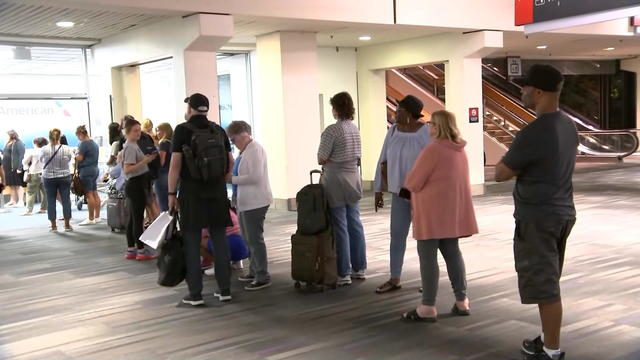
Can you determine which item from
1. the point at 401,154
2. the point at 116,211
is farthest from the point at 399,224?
the point at 116,211

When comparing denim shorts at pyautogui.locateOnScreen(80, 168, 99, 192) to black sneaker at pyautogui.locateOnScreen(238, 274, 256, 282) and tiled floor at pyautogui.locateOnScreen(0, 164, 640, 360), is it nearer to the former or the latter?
tiled floor at pyautogui.locateOnScreen(0, 164, 640, 360)

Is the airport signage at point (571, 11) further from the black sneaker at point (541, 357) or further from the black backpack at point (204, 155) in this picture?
the black sneaker at point (541, 357)

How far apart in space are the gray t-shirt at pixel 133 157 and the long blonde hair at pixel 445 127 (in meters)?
3.57

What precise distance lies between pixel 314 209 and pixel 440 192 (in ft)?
4.29

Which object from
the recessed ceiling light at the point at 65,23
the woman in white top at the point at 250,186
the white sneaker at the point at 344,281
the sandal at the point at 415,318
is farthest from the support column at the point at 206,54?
the sandal at the point at 415,318

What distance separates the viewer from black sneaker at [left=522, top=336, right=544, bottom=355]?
3494 millimetres

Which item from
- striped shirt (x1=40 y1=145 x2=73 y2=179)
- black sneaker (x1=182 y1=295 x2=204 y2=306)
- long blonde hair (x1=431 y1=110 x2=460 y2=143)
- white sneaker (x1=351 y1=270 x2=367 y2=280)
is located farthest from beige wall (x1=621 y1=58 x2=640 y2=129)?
black sneaker (x1=182 y1=295 x2=204 y2=306)

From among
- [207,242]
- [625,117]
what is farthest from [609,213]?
[625,117]

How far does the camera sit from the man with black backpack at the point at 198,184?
4629 mm

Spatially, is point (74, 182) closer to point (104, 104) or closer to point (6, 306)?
point (104, 104)

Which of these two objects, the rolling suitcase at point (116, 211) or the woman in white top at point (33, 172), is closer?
the rolling suitcase at point (116, 211)

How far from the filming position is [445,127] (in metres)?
4.05

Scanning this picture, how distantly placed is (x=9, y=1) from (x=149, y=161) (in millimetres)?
2720

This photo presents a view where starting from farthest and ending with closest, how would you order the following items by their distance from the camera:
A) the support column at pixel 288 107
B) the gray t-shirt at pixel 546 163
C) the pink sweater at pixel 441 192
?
the support column at pixel 288 107 < the pink sweater at pixel 441 192 < the gray t-shirt at pixel 546 163
